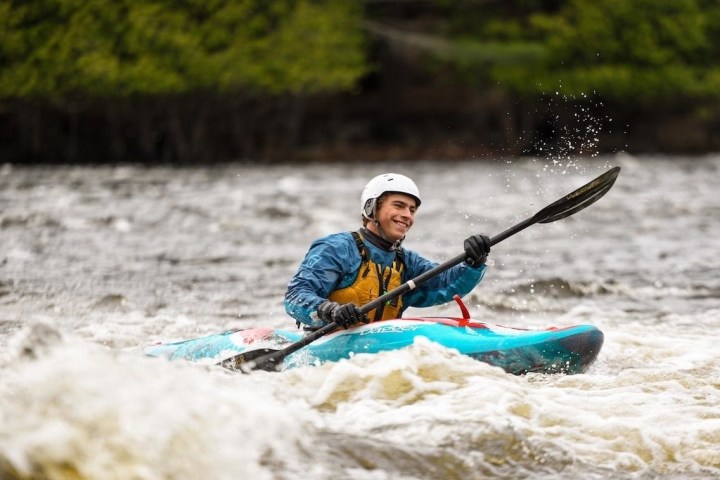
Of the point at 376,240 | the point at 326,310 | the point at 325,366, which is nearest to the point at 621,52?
the point at 376,240

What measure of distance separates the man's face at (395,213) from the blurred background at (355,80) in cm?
2446

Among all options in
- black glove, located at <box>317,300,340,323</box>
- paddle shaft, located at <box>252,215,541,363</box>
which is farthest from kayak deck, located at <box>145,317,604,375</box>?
black glove, located at <box>317,300,340,323</box>

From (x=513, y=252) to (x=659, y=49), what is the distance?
3050 centimetres

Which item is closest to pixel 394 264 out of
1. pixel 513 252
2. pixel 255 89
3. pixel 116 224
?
pixel 513 252

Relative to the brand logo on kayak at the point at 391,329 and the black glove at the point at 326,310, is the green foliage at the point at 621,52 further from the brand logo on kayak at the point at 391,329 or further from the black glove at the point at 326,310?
the black glove at the point at 326,310

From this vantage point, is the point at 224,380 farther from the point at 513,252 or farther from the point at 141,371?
the point at 513,252

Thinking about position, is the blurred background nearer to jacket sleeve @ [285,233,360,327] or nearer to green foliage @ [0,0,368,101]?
green foliage @ [0,0,368,101]

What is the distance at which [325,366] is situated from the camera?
6.18 metres

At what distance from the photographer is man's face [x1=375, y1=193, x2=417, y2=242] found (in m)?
6.63

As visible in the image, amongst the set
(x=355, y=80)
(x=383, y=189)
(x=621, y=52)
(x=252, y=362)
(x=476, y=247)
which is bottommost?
(x=252, y=362)

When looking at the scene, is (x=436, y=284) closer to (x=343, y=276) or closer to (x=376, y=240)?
(x=376, y=240)

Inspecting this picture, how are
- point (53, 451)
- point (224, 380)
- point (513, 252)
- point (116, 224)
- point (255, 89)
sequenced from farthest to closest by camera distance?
point (255, 89), point (116, 224), point (513, 252), point (224, 380), point (53, 451)

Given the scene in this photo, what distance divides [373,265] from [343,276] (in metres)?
0.20

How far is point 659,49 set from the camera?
4169cm
